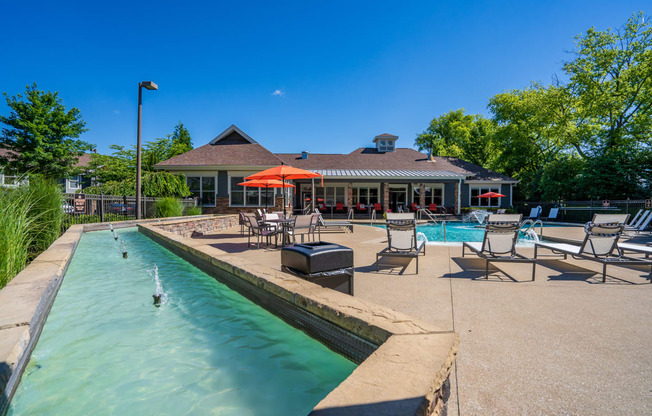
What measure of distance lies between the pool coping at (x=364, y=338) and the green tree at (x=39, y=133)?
29801 mm

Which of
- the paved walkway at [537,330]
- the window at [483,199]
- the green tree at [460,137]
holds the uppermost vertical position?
the green tree at [460,137]

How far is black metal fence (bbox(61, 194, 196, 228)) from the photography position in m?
10.3

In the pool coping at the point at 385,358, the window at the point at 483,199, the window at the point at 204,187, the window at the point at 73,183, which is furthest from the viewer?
the window at the point at 73,183

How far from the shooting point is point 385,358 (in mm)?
1592

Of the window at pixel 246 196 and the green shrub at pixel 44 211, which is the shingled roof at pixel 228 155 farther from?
the green shrub at pixel 44 211

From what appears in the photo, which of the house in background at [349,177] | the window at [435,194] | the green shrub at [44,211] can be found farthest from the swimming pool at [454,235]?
the green shrub at [44,211]

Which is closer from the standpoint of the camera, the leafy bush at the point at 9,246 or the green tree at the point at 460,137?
the leafy bush at the point at 9,246

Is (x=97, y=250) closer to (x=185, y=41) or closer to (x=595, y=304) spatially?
(x=595, y=304)

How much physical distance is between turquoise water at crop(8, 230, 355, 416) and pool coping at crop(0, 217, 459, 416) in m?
0.28

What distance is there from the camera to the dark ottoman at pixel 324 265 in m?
3.15

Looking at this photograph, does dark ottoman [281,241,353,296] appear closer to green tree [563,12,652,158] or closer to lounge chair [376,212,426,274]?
lounge chair [376,212,426,274]

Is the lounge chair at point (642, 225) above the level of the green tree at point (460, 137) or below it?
below

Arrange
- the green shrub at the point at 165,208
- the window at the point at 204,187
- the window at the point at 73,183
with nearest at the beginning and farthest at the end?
the green shrub at the point at 165,208 < the window at the point at 204,187 < the window at the point at 73,183

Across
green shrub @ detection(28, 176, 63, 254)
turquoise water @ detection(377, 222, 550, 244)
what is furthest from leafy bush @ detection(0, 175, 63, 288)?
turquoise water @ detection(377, 222, 550, 244)
